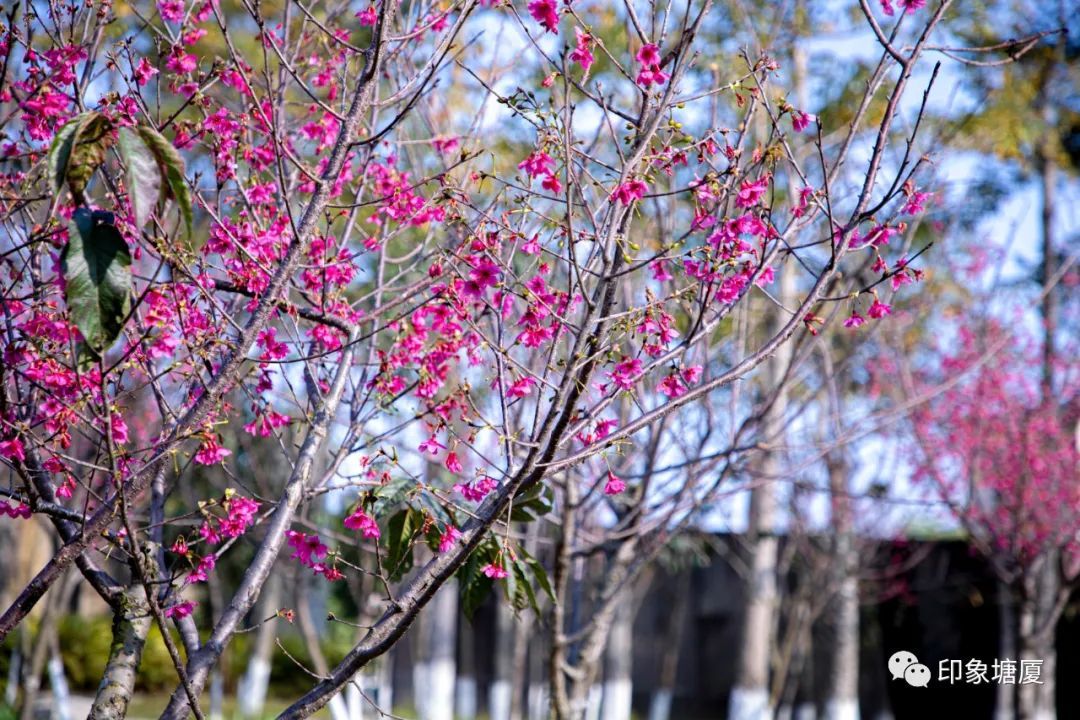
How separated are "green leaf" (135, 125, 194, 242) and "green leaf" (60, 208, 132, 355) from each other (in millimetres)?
154

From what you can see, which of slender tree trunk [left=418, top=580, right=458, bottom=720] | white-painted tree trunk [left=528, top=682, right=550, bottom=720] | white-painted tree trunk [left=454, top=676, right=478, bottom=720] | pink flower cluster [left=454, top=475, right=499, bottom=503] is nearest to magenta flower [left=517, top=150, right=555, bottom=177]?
pink flower cluster [left=454, top=475, right=499, bottom=503]

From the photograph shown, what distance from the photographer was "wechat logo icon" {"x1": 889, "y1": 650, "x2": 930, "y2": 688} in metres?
12.2

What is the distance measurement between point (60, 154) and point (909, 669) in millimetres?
12489

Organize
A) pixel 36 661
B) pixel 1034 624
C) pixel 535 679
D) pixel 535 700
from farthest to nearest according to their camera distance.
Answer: pixel 535 679, pixel 535 700, pixel 1034 624, pixel 36 661

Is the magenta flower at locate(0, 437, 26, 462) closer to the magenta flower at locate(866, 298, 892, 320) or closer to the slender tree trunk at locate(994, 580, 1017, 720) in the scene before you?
the magenta flower at locate(866, 298, 892, 320)

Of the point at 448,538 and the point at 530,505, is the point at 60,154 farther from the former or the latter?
the point at 530,505

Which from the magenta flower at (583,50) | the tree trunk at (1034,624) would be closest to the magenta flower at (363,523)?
the magenta flower at (583,50)

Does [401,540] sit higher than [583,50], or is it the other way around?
[583,50]

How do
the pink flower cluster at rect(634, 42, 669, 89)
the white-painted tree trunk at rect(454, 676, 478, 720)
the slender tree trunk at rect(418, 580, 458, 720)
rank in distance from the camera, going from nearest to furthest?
the pink flower cluster at rect(634, 42, 669, 89) < the slender tree trunk at rect(418, 580, 458, 720) < the white-painted tree trunk at rect(454, 676, 478, 720)

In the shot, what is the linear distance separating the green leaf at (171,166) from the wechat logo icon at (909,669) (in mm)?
11298

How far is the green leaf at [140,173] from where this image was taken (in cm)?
201

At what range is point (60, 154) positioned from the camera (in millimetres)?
1984

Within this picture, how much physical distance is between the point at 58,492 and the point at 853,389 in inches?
444

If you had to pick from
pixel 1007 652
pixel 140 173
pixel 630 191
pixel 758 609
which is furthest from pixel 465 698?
pixel 140 173
